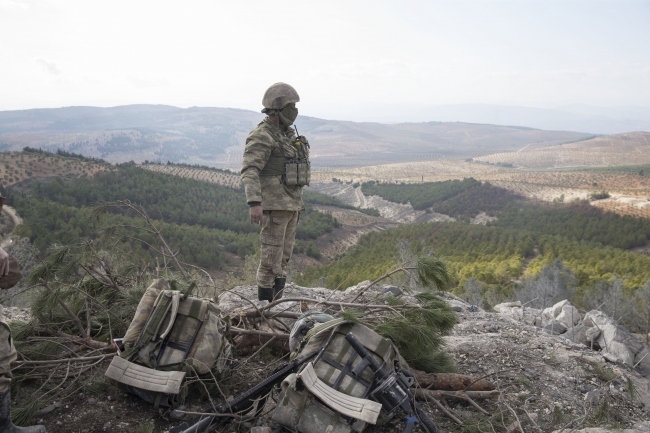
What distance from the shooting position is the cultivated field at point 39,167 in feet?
114

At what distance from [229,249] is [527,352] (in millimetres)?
24042

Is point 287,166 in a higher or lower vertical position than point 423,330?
higher

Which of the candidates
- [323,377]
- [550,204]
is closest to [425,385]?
[323,377]

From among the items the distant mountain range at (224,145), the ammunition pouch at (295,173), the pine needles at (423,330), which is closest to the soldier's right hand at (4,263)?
the pine needles at (423,330)

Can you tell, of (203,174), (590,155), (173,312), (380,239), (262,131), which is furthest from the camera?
(590,155)

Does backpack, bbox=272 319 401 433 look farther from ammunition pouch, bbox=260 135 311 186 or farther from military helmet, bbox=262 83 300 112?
military helmet, bbox=262 83 300 112

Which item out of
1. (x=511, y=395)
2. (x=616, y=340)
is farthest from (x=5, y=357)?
(x=616, y=340)

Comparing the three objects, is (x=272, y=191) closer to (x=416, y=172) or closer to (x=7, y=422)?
(x=7, y=422)

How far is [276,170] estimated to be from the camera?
3.97m

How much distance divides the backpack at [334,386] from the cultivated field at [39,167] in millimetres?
39416

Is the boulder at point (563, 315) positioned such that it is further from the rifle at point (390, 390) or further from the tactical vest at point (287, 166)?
the rifle at point (390, 390)

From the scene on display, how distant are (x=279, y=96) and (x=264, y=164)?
2.15ft

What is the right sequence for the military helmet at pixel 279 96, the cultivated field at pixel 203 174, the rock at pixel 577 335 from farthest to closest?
1. the cultivated field at pixel 203 174
2. the rock at pixel 577 335
3. the military helmet at pixel 279 96

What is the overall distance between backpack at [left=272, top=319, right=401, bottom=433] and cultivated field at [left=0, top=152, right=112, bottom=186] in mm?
39416
